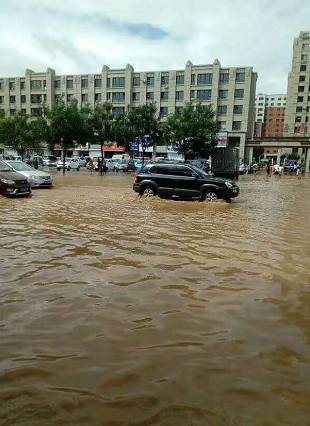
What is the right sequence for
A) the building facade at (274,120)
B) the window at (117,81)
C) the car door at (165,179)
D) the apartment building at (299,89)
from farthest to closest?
the building facade at (274,120) → the apartment building at (299,89) → the window at (117,81) → the car door at (165,179)

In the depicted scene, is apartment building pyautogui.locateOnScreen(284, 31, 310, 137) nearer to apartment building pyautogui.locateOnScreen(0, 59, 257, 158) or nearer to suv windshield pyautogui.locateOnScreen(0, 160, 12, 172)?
apartment building pyautogui.locateOnScreen(0, 59, 257, 158)

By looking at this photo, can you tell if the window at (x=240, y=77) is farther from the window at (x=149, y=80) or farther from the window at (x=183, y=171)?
the window at (x=183, y=171)

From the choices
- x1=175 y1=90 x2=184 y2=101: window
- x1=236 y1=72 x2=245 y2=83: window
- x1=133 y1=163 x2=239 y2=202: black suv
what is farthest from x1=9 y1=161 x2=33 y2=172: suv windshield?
x1=236 y1=72 x2=245 y2=83: window

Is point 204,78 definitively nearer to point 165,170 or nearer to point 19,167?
point 19,167

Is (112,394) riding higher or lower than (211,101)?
lower

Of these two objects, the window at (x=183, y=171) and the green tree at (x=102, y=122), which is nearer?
the window at (x=183, y=171)

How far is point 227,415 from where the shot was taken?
2756mm

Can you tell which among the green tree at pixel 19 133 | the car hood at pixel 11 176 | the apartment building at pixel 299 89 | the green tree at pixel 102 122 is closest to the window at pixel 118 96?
the apartment building at pixel 299 89

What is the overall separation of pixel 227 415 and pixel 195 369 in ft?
2.09

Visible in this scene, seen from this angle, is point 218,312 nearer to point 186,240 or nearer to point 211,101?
point 186,240

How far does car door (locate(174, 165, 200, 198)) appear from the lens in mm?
16047

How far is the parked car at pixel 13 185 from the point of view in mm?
16031

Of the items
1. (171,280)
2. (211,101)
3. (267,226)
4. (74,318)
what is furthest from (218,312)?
(211,101)

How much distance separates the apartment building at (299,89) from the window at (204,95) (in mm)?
25847
